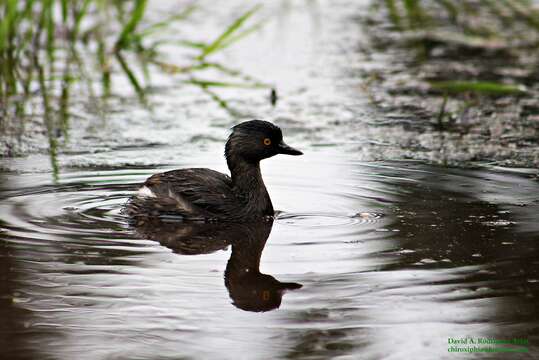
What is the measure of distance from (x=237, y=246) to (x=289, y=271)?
2.79ft

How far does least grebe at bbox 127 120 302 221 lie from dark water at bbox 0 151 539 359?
0.66 ft

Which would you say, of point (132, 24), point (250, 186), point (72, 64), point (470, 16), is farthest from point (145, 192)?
point (470, 16)

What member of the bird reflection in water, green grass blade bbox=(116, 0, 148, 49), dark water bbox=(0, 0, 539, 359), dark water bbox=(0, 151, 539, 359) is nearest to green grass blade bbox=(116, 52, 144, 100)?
green grass blade bbox=(116, 0, 148, 49)

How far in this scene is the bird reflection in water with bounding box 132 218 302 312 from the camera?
212 inches

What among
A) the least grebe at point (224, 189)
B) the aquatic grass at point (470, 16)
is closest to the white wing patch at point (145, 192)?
the least grebe at point (224, 189)

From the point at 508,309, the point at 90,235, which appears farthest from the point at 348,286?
the point at 90,235

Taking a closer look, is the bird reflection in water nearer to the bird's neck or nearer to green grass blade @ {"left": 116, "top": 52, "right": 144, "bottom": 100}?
the bird's neck

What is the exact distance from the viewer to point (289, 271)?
580cm

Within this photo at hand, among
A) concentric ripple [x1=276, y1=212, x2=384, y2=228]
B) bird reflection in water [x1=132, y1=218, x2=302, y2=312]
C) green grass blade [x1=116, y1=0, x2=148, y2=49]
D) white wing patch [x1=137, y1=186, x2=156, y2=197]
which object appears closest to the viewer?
bird reflection in water [x1=132, y1=218, x2=302, y2=312]

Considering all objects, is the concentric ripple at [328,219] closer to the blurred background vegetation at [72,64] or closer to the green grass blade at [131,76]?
the blurred background vegetation at [72,64]

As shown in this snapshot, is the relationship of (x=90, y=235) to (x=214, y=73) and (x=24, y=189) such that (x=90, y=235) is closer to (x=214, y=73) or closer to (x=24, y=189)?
(x=24, y=189)

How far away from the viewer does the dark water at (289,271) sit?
187 inches

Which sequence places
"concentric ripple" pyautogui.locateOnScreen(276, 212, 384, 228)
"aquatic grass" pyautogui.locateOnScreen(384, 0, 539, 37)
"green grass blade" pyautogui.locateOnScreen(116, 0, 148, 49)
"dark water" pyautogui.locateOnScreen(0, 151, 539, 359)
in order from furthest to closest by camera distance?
1. "aquatic grass" pyautogui.locateOnScreen(384, 0, 539, 37)
2. "green grass blade" pyautogui.locateOnScreen(116, 0, 148, 49)
3. "concentric ripple" pyautogui.locateOnScreen(276, 212, 384, 228)
4. "dark water" pyautogui.locateOnScreen(0, 151, 539, 359)

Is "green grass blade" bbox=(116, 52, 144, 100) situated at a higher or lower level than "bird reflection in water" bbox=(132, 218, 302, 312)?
higher
